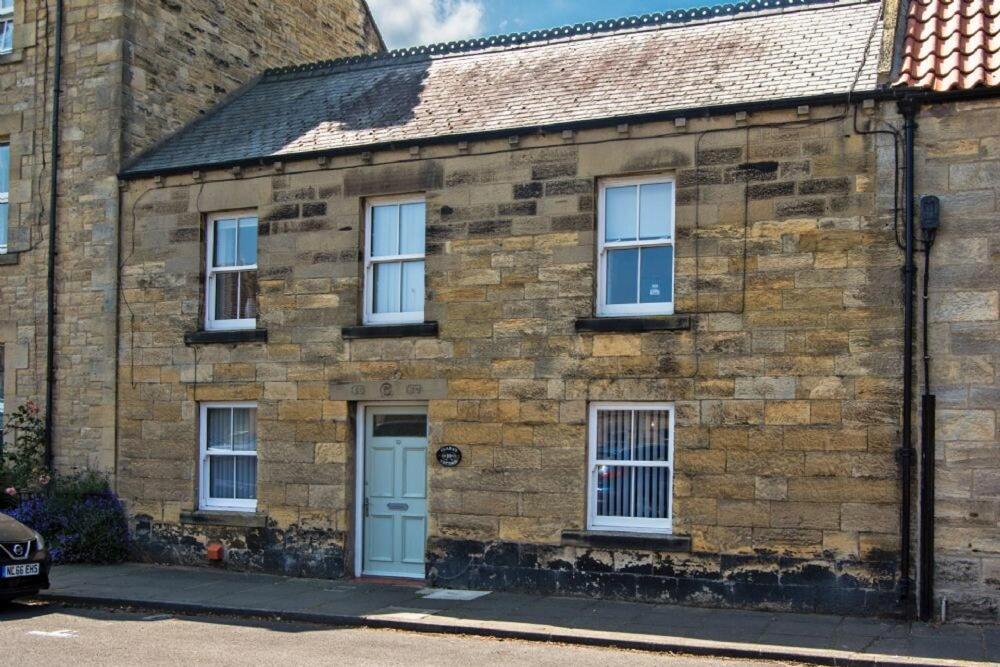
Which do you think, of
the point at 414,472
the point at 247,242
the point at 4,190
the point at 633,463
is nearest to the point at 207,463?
the point at 247,242

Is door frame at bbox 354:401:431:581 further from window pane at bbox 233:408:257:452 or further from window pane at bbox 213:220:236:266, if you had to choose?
window pane at bbox 213:220:236:266

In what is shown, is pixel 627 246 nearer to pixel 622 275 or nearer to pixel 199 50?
pixel 622 275

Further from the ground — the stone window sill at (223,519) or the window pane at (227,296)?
the window pane at (227,296)

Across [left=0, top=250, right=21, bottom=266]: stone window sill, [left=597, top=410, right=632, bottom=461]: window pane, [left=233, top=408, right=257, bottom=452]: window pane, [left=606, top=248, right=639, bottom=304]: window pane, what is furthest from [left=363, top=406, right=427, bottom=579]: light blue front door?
[left=0, top=250, right=21, bottom=266]: stone window sill

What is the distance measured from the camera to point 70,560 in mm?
15828

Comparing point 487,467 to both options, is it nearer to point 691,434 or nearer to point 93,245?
point 691,434

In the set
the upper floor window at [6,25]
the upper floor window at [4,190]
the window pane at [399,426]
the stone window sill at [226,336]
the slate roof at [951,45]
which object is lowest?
the window pane at [399,426]

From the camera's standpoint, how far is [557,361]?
13.2 metres

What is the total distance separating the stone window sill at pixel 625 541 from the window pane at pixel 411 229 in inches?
159

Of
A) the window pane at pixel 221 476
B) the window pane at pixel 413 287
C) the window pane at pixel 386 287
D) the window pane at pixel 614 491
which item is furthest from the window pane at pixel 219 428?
the window pane at pixel 614 491

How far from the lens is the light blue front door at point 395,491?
1434cm

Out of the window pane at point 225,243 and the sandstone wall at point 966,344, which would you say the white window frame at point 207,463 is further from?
the sandstone wall at point 966,344

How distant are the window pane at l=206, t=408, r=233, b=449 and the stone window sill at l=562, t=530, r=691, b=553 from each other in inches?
204

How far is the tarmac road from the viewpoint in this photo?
32.8 feet
